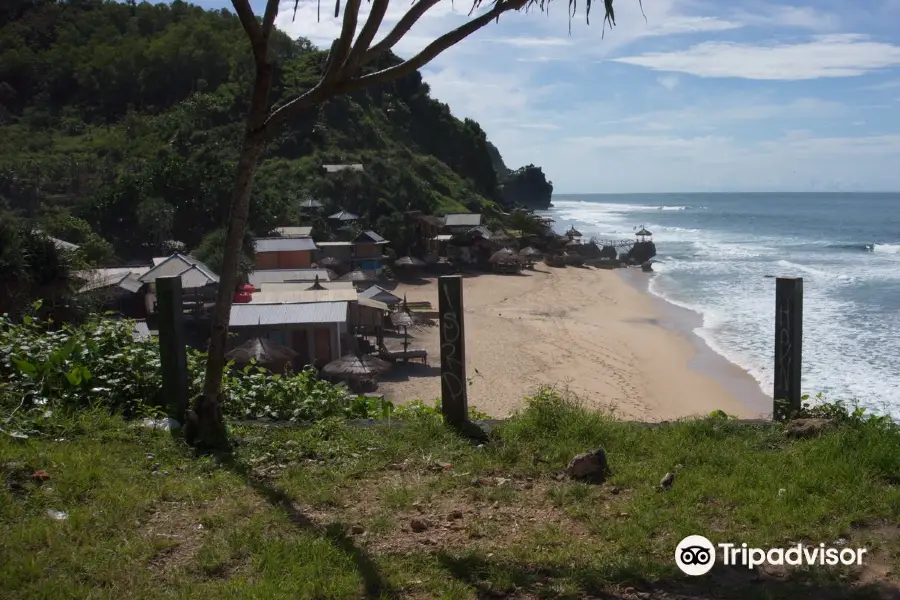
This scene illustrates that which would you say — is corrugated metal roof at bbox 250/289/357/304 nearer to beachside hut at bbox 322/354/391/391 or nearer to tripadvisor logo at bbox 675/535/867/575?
beachside hut at bbox 322/354/391/391

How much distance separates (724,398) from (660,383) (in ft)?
6.19

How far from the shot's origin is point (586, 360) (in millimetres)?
20125

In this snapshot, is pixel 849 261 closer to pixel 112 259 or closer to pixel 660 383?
pixel 660 383

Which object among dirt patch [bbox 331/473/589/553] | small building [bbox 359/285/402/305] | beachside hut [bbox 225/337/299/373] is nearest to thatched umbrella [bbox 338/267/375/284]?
small building [bbox 359/285/402/305]

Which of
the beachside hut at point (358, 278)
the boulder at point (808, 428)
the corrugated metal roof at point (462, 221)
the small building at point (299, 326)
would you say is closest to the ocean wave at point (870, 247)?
the corrugated metal roof at point (462, 221)

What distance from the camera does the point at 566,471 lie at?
4512 millimetres

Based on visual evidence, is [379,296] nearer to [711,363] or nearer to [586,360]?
[586,360]

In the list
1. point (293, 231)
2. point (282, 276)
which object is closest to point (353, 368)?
point (282, 276)

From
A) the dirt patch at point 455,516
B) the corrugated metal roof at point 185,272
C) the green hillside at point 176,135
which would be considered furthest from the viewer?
the green hillside at point 176,135

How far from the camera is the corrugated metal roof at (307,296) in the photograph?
60.8ft

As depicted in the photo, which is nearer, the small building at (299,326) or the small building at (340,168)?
the small building at (299,326)

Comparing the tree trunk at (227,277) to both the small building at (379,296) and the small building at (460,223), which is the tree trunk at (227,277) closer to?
the small building at (379,296)

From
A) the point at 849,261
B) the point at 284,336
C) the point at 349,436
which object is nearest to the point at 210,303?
the point at 284,336

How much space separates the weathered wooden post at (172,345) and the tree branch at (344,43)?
5.83 ft
